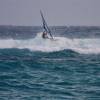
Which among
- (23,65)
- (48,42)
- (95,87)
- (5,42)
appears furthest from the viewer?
(5,42)

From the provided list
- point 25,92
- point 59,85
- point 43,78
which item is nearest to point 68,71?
point 43,78

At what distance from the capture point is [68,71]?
27.6 meters

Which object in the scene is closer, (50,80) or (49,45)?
(50,80)

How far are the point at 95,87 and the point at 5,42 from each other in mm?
39810

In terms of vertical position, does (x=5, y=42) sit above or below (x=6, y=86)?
above

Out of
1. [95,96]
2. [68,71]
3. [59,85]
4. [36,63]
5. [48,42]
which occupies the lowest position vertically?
[95,96]

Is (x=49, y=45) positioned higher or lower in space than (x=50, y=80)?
higher

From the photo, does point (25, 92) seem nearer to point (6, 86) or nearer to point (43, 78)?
point (6, 86)

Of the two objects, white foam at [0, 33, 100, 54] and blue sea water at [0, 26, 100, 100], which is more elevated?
white foam at [0, 33, 100, 54]

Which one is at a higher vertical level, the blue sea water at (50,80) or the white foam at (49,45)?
the white foam at (49,45)

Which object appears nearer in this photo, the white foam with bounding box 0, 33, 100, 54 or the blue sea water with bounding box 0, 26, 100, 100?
the blue sea water with bounding box 0, 26, 100, 100

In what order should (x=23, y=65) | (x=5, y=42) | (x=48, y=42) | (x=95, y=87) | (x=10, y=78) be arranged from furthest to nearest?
(x=5, y=42), (x=48, y=42), (x=23, y=65), (x=10, y=78), (x=95, y=87)

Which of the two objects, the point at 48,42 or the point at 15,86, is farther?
the point at 48,42

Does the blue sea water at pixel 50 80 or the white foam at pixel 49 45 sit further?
the white foam at pixel 49 45
